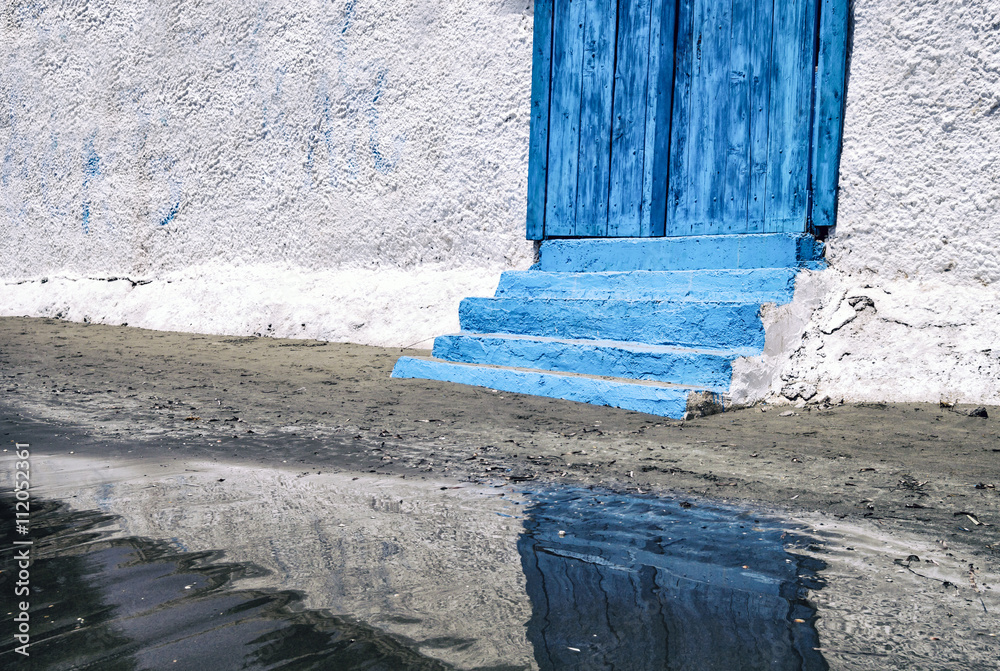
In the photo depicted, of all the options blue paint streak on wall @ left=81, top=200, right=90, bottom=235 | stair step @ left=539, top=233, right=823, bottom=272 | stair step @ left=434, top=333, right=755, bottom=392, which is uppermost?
blue paint streak on wall @ left=81, top=200, right=90, bottom=235

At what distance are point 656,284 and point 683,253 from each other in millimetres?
282

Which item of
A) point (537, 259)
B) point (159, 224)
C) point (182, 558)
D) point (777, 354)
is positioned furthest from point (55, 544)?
point (159, 224)

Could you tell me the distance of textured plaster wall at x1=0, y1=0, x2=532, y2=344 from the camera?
559cm

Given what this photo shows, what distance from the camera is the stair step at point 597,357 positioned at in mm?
3834

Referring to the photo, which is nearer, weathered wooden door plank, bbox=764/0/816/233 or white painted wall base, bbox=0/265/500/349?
weathered wooden door plank, bbox=764/0/816/233

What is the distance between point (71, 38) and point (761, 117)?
261 inches

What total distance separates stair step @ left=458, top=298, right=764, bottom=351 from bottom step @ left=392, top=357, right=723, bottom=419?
39cm

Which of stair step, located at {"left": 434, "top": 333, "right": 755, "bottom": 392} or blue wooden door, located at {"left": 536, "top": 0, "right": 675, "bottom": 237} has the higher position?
blue wooden door, located at {"left": 536, "top": 0, "right": 675, "bottom": 237}

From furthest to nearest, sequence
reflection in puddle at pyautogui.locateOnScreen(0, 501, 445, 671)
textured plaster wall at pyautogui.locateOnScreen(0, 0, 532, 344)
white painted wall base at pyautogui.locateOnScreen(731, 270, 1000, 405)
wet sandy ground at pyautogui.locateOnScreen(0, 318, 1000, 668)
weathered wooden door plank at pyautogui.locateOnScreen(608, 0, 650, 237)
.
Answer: textured plaster wall at pyautogui.locateOnScreen(0, 0, 532, 344) < weathered wooden door plank at pyautogui.locateOnScreen(608, 0, 650, 237) < white painted wall base at pyautogui.locateOnScreen(731, 270, 1000, 405) < wet sandy ground at pyautogui.locateOnScreen(0, 318, 1000, 668) < reflection in puddle at pyautogui.locateOnScreen(0, 501, 445, 671)

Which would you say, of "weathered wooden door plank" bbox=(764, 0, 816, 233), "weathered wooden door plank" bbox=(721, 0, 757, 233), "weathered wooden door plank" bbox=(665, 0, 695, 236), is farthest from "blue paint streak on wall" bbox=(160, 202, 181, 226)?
"weathered wooden door plank" bbox=(764, 0, 816, 233)

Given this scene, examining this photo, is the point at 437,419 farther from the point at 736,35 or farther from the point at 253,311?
the point at 253,311

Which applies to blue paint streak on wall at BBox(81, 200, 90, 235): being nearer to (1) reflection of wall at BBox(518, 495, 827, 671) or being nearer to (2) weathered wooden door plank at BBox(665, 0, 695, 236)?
(2) weathered wooden door plank at BBox(665, 0, 695, 236)

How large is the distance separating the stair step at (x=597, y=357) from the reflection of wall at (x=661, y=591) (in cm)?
162

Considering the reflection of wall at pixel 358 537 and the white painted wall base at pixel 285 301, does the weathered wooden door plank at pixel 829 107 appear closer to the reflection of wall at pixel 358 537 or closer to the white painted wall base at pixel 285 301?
the white painted wall base at pixel 285 301
